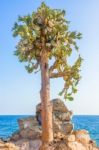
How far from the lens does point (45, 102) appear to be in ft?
98.9

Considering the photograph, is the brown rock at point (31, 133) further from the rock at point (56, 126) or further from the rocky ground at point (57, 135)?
the rock at point (56, 126)

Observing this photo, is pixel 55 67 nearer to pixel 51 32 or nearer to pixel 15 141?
pixel 51 32

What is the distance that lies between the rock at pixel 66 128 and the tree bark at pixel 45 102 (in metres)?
4.20

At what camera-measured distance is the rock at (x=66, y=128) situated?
112ft

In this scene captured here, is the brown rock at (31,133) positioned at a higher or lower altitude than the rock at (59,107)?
lower

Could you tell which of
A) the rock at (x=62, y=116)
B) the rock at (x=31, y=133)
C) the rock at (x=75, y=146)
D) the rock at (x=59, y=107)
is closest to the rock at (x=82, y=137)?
the rock at (x=75, y=146)

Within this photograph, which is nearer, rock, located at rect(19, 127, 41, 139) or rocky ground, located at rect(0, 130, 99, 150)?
rocky ground, located at rect(0, 130, 99, 150)

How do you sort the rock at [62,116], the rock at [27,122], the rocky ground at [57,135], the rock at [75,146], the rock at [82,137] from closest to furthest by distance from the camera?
the rock at [75,146] < the rocky ground at [57,135] < the rock at [82,137] < the rock at [27,122] < the rock at [62,116]

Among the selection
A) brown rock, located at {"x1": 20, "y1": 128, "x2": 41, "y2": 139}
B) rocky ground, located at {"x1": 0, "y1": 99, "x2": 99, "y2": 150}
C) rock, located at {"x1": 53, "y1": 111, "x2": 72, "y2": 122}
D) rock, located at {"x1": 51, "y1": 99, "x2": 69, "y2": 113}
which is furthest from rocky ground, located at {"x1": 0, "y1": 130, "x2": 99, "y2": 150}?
rock, located at {"x1": 51, "y1": 99, "x2": 69, "y2": 113}

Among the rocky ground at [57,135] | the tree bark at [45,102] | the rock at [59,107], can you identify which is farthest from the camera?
the rock at [59,107]

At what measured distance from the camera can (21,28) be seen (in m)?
29.0

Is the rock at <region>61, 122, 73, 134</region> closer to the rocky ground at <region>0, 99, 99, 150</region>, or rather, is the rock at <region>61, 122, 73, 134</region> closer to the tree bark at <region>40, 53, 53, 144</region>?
the rocky ground at <region>0, 99, 99, 150</region>

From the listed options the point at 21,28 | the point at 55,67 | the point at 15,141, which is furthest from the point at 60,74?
the point at 15,141

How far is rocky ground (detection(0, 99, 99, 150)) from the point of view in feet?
92.1
